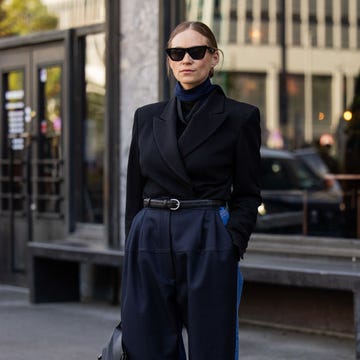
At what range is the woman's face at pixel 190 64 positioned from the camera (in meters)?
3.97

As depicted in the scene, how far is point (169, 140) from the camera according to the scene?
156 inches

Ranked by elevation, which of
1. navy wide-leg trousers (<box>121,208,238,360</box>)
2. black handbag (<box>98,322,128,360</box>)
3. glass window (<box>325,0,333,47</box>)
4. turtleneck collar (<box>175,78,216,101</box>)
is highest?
glass window (<box>325,0,333,47</box>)

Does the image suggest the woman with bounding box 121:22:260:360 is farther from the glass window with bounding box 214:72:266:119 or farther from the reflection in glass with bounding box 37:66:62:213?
the reflection in glass with bounding box 37:66:62:213

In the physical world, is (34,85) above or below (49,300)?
above

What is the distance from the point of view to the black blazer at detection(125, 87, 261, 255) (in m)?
3.94

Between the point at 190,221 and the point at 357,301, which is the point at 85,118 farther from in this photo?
the point at 190,221

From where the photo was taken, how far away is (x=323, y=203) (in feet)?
28.6

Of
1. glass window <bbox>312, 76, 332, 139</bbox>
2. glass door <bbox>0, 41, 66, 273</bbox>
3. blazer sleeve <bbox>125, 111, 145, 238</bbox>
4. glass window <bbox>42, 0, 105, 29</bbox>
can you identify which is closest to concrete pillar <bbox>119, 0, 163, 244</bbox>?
glass window <bbox>42, 0, 105, 29</bbox>

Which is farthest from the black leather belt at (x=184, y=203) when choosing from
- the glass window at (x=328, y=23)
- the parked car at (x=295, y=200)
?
the glass window at (x=328, y=23)

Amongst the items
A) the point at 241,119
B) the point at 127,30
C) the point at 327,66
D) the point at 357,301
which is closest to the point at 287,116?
the point at 327,66

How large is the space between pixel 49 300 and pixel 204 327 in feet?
17.8

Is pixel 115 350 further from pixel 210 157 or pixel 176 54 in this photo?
pixel 176 54

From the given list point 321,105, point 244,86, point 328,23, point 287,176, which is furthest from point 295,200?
point 321,105

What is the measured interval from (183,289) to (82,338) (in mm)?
Result: 3511
